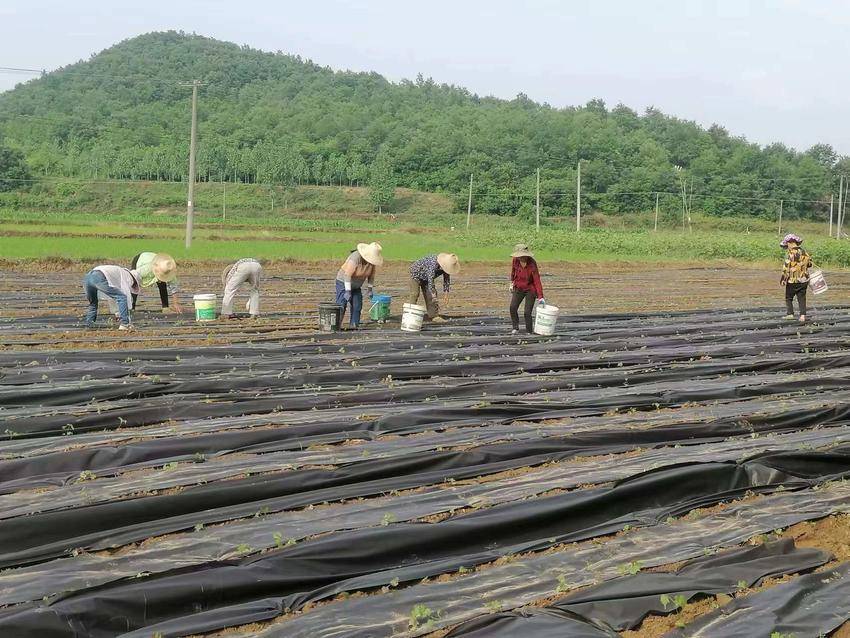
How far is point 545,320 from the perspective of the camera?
483 inches

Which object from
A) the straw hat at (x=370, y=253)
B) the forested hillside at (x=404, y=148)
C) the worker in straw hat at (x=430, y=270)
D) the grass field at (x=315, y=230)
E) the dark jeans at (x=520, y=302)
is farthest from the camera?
the forested hillside at (x=404, y=148)

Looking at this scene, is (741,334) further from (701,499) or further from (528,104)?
(528,104)

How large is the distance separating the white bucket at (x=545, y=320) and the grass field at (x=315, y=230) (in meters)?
16.3

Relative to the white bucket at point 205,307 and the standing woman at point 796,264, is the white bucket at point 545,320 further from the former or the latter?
the white bucket at point 205,307

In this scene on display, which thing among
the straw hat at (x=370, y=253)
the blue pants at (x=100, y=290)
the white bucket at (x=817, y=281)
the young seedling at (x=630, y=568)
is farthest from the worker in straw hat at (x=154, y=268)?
the white bucket at (x=817, y=281)

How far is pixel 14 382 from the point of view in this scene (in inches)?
338

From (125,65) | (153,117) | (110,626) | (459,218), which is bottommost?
Result: (110,626)

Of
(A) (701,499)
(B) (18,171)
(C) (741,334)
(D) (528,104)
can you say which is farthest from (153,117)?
(A) (701,499)

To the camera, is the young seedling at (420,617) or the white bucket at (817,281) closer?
the young seedling at (420,617)

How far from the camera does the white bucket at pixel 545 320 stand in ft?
40.1

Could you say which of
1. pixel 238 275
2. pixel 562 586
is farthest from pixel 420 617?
pixel 238 275

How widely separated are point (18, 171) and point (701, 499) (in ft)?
218

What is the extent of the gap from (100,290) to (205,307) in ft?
6.48

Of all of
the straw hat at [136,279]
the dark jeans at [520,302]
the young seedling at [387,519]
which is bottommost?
the young seedling at [387,519]
